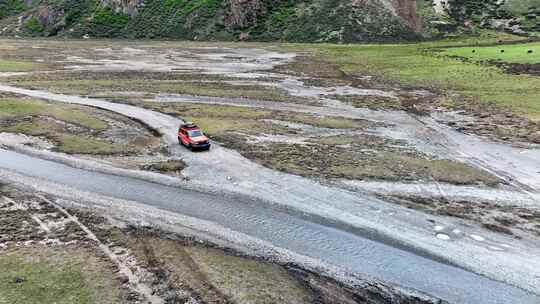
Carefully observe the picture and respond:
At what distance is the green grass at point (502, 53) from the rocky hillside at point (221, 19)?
2085 cm

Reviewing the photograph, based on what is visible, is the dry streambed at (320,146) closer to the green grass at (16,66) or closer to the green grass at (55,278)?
the green grass at (55,278)

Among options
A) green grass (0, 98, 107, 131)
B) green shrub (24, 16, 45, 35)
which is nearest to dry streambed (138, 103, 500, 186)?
green grass (0, 98, 107, 131)

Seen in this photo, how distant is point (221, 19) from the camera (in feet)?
418

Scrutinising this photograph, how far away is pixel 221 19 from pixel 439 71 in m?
72.5

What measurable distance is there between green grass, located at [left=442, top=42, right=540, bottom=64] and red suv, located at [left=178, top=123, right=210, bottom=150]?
61.5 meters

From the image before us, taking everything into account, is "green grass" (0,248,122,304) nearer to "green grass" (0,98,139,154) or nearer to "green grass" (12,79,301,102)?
"green grass" (0,98,139,154)

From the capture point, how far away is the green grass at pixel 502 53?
77.1 metres

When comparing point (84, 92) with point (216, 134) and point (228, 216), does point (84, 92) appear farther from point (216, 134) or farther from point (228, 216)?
point (228, 216)

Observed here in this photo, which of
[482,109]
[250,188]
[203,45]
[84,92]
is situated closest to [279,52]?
[203,45]

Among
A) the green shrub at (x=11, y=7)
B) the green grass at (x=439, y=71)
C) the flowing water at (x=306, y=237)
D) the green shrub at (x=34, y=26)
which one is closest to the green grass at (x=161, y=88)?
the green grass at (x=439, y=71)

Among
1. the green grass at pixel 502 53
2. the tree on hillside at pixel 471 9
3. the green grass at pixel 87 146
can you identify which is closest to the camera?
the green grass at pixel 87 146

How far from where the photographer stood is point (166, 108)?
5238 cm

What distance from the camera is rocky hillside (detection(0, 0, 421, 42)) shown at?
11294 centimetres

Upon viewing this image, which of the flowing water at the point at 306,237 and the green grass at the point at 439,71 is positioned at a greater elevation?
the green grass at the point at 439,71
